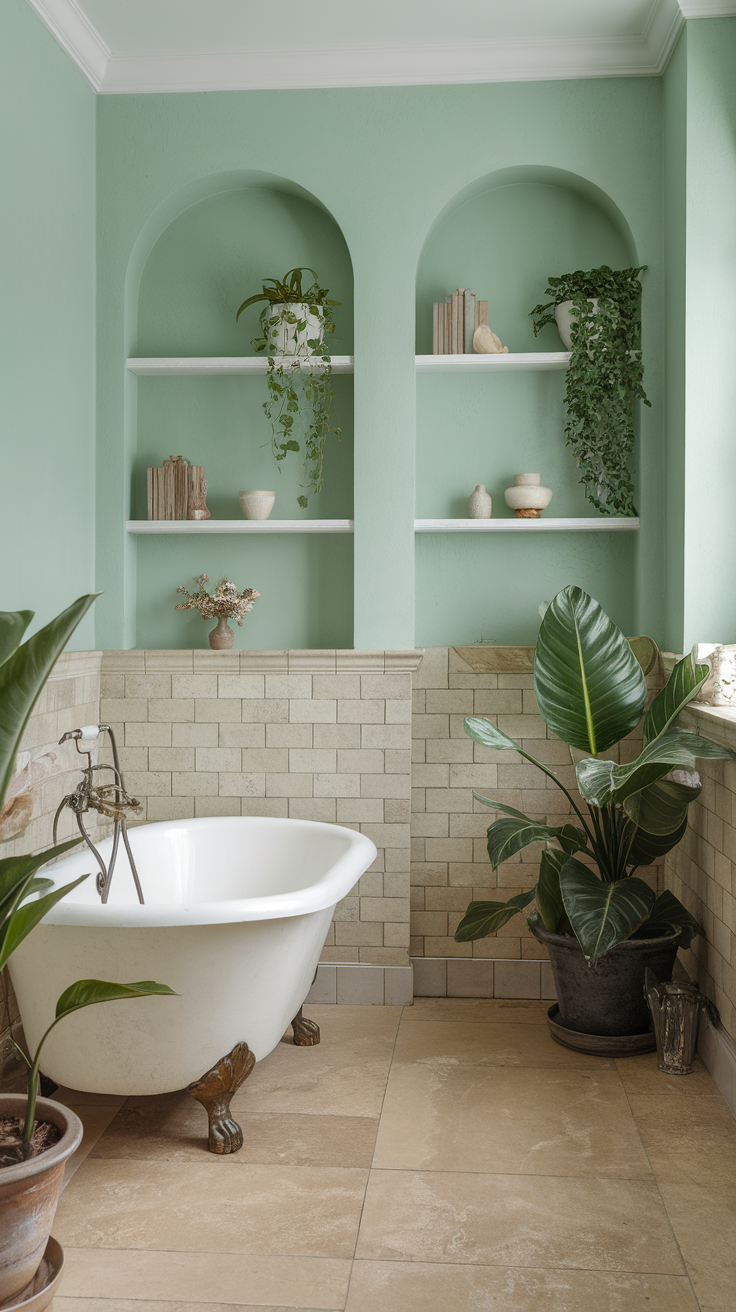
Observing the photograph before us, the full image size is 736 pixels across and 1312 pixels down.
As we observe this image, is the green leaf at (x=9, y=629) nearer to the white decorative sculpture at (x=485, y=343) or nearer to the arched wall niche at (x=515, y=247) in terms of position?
the white decorative sculpture at (x=485, y=343)

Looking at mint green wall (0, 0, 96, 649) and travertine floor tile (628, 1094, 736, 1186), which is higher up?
mint green wall (0, 0, 96, 649)

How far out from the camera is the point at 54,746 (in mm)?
2990

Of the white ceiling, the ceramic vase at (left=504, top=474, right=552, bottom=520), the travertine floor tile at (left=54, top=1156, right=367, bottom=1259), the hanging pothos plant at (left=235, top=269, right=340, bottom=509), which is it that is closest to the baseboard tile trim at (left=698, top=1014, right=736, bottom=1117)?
the travertine floor tile at (left=54, top=1156, right=367, bottom=1259)

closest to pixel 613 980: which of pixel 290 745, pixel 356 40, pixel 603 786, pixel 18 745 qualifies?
pixel 603 786

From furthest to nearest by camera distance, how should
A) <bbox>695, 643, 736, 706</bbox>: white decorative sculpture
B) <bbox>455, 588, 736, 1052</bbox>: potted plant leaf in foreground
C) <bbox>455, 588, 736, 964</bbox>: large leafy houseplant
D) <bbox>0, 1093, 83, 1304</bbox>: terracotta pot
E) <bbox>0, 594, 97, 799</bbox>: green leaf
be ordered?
<bbox>695, 643, 736, 706</bbox>: white decorative sculpture
<bbox>455, 588, 736, 1052</bbox>: potted plant leaf in foreground
<bbox>455, 588, 736, 964</bbox>: large leafy houseplant
<bbox>0, 1093, 83, 1304</bbox>: terracotta pot
<bbox>0, 594, 97, 799</bbox>: green leaf

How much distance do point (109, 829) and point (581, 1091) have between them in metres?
1.79

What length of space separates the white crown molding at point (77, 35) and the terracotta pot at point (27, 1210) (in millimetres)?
3064

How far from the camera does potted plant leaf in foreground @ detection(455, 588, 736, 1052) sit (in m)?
2.67

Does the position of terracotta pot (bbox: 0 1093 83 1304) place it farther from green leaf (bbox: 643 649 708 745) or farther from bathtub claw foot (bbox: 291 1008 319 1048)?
green leaf (bbox: 643 649 708 745)

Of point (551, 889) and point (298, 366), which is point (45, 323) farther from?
point (551, 889)

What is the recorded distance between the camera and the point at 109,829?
3424 millimetres

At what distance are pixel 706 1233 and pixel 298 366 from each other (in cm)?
274

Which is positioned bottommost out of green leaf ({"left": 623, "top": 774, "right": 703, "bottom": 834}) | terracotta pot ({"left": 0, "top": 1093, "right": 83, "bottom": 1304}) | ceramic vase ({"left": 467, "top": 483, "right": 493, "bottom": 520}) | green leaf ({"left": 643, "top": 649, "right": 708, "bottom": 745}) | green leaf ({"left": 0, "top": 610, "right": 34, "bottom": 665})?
terracotta pot ({"left": 0, "top": 1093, "right": 83, "bottom": 1304})

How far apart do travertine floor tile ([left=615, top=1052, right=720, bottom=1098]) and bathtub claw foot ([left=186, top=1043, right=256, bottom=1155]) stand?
→ 108 centimetres
